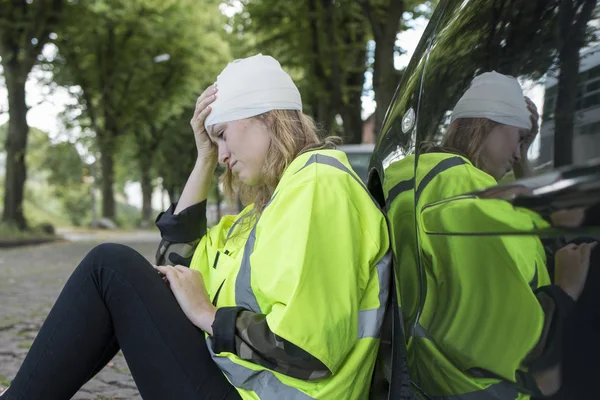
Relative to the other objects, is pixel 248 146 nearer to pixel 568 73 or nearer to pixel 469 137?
pixel 469 137

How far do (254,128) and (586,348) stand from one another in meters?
1.24

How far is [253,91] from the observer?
2.06m

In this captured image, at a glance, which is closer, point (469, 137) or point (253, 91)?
point (469, 137)

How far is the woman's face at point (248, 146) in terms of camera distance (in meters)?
2.06

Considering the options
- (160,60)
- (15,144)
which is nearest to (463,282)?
(15,144)

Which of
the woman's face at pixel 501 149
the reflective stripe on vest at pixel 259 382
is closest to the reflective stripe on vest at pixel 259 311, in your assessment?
the reflective stripe on vest at pixel 259 382

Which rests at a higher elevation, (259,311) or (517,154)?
(517,154)

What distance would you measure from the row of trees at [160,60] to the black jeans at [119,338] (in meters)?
9.61

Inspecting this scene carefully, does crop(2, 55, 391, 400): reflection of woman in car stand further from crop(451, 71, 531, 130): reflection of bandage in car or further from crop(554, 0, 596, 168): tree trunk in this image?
crop(554, 0, 596, 168): tree trunk

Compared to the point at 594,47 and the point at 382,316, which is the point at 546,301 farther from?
the point at 382,316

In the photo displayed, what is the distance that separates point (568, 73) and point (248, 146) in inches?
44.2

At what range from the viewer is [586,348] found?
1034mm

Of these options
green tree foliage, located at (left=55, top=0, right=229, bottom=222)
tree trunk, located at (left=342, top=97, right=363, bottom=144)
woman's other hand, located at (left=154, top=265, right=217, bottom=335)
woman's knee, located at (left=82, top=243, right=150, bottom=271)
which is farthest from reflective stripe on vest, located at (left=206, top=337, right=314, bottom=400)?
green tree foliage, located at (left=55, top=0, right=229, bottom=222)

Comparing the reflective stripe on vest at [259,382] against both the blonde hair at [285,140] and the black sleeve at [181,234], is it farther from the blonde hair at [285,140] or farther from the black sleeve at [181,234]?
the black sleeve at [181,234]
